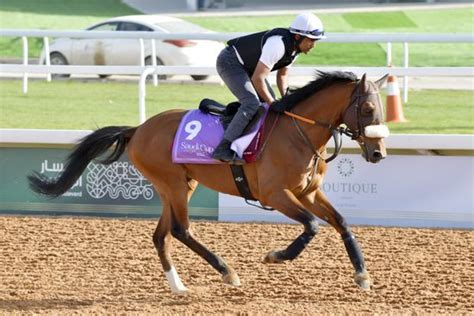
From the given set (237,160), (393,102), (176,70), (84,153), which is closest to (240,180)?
(237,160)

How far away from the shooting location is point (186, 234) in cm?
746

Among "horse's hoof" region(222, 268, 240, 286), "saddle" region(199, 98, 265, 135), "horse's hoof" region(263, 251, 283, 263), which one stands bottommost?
"horse's hoof" region(222, 268, 240, 286)

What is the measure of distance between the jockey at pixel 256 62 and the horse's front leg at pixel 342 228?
22.8 inches

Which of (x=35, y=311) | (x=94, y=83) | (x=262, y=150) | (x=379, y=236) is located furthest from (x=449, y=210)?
(x=94, y=83)

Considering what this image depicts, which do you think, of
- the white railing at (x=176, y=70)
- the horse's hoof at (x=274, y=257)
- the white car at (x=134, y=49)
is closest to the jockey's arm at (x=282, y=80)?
the horse's hoof at (x=274, y=257)

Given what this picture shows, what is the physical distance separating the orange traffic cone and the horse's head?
210 inches

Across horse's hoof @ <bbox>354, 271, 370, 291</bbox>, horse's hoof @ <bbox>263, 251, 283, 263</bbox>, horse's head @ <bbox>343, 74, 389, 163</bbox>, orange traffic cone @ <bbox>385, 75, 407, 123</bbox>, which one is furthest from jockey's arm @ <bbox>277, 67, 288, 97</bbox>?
orange traffic cone @ <bbox>385, 75, 407, 123</bbox>

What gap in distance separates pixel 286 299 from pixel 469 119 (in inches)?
288

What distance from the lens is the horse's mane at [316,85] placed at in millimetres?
7203

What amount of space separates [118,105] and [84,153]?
7.25 m

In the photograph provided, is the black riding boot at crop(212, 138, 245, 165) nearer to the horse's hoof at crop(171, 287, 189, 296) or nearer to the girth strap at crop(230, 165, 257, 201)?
the girth strap at crop(230, 165, 257, 201)

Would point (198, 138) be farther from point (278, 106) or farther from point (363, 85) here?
point (363, 85)

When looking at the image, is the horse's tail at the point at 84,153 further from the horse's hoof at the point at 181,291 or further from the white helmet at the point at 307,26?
the white helmet at the point at 307,26

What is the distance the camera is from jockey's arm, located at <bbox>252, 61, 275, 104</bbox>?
7.20 m
